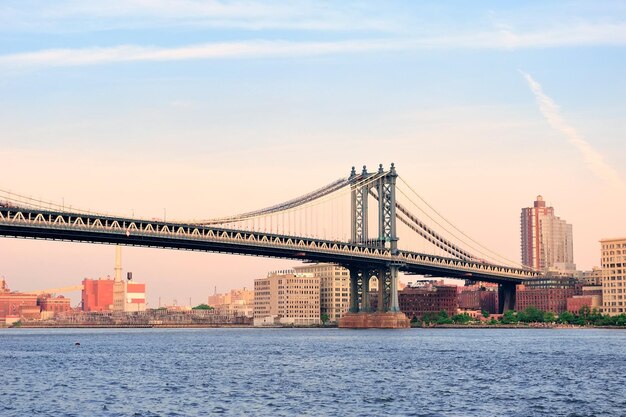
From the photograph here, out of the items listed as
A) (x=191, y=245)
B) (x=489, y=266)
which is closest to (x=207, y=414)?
(x=191, y=245)

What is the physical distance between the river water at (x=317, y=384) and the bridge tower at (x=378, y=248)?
6340cm

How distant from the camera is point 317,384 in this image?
59312mm

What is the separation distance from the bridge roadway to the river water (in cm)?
2172

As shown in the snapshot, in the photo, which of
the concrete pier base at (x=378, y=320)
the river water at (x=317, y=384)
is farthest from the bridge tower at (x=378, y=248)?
the river water at (x=317, y=384)

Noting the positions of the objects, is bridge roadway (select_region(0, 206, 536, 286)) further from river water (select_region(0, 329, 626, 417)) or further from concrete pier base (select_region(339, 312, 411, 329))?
river water (select_region(0, 329, 626, 417))

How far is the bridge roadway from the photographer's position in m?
110

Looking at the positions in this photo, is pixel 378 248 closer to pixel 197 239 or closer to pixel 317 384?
pixel 197 239

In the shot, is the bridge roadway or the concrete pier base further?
the concrete pier base

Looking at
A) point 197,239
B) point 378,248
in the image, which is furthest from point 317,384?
point 378,248

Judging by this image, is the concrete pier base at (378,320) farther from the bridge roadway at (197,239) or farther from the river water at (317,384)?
the river water at (317,384)

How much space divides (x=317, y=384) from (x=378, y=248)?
309 ft

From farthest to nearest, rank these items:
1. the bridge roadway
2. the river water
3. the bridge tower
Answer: the bridge tower < the bridge roadway < the river water

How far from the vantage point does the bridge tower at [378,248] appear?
513ft

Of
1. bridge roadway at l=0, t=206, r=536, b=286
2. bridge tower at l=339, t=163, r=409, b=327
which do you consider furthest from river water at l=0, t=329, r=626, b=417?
bridge tower at l=339, t=163, r=409, b=327
